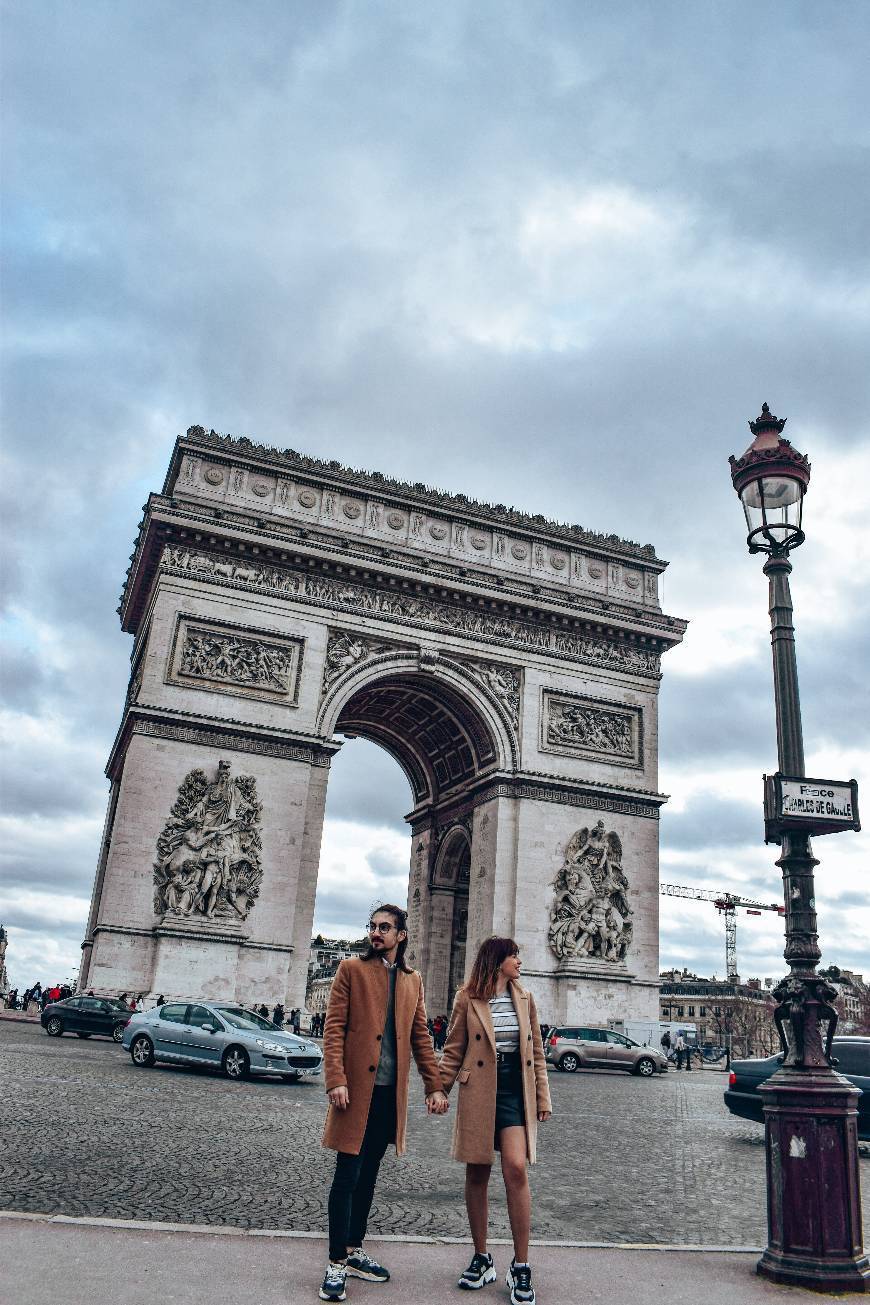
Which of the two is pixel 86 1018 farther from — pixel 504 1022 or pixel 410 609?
pixel 504 1022

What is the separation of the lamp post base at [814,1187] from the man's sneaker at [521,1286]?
170 cm

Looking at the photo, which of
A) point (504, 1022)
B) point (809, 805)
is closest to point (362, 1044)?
point (504, 1022)

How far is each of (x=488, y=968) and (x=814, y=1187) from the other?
7.33ft

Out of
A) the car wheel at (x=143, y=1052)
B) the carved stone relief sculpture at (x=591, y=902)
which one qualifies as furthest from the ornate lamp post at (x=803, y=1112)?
the carved stone relief sculpture at (x=591, y=902)

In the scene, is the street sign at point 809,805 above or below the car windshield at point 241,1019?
above

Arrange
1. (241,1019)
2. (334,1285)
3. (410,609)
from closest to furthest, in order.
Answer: (334,1285) → (241,1019) → (410,609)

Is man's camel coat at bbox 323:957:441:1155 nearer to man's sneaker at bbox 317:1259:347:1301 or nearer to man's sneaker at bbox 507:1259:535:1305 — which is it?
man's sneaker at bbox 317:1259:347:1301

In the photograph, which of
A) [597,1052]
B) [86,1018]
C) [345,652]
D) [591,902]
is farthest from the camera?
[591,902]

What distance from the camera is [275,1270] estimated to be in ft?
17.5

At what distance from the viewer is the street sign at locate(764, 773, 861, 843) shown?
6.84 m

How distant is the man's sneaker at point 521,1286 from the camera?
510 centimetres

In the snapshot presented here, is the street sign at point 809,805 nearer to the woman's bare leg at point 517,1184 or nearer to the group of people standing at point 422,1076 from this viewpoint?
the group of people standing at point 422,1076

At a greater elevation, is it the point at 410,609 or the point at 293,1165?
the point at 410,609

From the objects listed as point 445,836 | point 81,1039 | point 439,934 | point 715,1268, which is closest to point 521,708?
point 445,836
